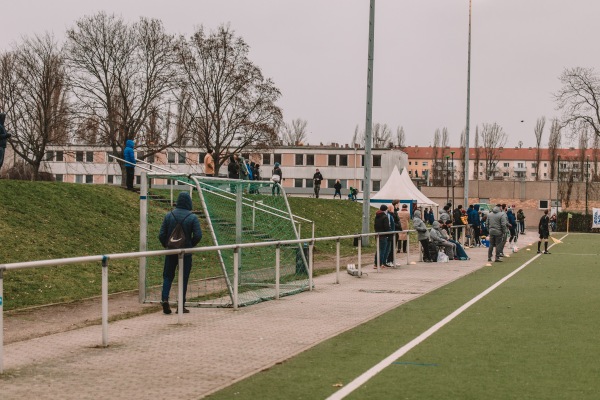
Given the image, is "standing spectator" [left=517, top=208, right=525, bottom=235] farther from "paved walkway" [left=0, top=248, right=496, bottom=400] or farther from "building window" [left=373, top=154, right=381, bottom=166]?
"paved walkway" [left=0, top=248, right=496, bottom=400]

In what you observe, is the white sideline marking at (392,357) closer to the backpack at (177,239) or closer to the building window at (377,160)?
the backpack at (177,239)

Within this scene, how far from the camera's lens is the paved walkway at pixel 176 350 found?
7.94 metres

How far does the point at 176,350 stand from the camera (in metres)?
10.1

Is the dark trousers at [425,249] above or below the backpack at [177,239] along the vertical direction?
below

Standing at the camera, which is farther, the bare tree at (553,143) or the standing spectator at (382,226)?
the bare tree at (553,143)

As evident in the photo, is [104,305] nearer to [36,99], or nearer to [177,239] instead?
[177,239]

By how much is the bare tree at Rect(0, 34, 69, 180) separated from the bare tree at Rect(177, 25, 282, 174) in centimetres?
1010

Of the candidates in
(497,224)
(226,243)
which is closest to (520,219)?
(497,224)

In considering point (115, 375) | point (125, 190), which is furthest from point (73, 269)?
point (125, 190)

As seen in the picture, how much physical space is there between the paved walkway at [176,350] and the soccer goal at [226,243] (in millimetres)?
651

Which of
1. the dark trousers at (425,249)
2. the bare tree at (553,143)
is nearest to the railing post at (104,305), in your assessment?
the dark trousers at (425,249)

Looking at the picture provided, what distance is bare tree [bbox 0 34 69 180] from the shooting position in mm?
57719

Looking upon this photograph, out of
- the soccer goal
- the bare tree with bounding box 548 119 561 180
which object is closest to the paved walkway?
the soccer goal

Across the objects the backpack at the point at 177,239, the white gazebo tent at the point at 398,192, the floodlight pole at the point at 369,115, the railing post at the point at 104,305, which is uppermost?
the floodlight pole at the point at 369,115
